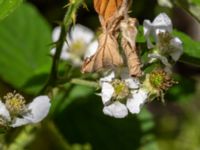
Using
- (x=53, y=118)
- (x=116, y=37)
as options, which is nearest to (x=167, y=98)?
(x=53, y=118)

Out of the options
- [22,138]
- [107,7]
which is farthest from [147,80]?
[22,138]

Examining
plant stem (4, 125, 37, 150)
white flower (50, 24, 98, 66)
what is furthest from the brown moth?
white flower (50, 24, 98, 66)

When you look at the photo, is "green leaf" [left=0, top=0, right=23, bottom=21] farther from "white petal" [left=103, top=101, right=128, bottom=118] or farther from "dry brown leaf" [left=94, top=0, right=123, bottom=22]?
"white petal" [left=103, top=101, right=128, bottom=118]

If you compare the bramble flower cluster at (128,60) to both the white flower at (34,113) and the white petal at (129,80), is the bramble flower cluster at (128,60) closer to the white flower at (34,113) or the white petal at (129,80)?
the white petal at (129,80)

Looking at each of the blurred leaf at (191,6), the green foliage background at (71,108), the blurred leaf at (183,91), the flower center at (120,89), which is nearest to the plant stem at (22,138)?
the green foliage background at (71,108)

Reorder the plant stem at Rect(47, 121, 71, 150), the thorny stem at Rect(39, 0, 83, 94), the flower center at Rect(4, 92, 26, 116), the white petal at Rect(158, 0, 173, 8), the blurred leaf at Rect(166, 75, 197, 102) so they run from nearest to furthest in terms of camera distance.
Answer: the thorny stem at Rect(39, 0, 83, 94), the flower center at Rect(4, 92, 26, 116), the white petal at Rect(158, 0, 173, 8), the plant stem at Rect(47, 121, 71, 150), the blurred leaf at Rect(166, 75, 197, 102)

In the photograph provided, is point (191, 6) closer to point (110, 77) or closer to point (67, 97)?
point (110, 77)
